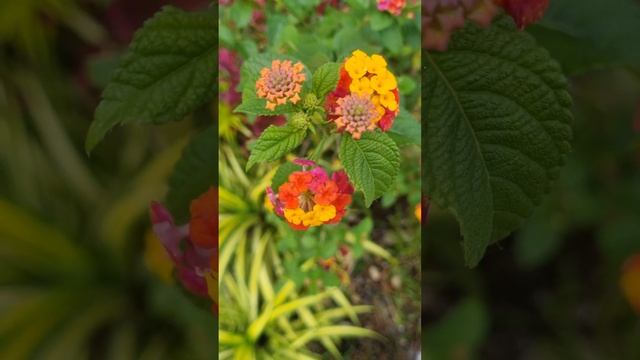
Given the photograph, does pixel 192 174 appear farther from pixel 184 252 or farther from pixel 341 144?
pixel 341 144

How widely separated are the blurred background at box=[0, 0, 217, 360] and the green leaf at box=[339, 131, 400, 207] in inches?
8.3

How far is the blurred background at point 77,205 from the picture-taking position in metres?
0.76

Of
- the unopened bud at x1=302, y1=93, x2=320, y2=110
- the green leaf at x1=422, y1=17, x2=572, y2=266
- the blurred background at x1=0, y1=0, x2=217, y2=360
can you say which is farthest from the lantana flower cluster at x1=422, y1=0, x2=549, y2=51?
the blurred background at x1=0, y1=0, x2=217, y2=360

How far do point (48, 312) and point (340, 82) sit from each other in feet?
1.52

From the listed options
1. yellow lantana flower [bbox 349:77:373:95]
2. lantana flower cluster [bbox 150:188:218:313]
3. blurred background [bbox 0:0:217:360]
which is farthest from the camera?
blurred background [bbox 0:0:217:360]

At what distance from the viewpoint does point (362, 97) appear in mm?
535

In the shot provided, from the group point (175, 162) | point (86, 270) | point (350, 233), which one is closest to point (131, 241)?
point (86, 270)

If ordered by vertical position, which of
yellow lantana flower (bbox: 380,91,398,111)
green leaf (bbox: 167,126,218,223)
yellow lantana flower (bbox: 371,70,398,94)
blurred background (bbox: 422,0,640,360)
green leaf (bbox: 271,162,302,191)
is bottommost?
blurred background (bbox: 422,0,640,360)

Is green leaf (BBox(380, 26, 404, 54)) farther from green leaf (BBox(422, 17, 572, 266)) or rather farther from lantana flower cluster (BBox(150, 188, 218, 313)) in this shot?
lantana flower cluster (BBox(150, 188, 218, 313))

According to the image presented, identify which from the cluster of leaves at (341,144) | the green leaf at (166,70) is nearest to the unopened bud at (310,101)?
the cluster of leaves at (341,144)

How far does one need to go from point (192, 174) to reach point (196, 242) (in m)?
0.05

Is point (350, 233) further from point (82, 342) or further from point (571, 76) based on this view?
point (82, 342)

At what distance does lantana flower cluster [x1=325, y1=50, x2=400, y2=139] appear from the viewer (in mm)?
536

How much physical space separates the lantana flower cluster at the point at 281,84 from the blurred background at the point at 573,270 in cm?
24
